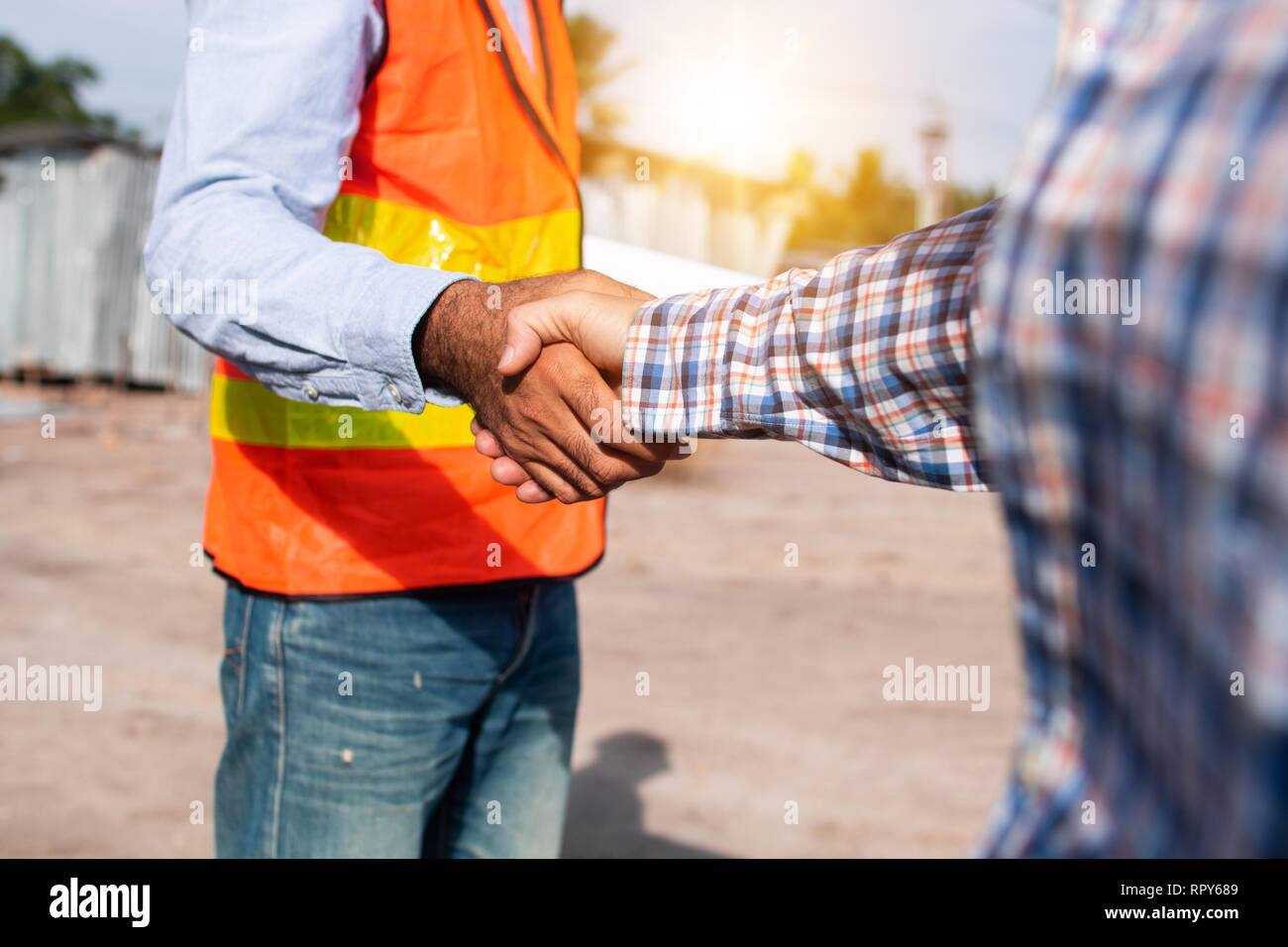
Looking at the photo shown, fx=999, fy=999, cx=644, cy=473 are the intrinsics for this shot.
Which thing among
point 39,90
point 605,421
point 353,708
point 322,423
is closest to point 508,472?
point 605,421

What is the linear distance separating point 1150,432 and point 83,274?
16424 millimetres

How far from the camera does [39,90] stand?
31156 mm

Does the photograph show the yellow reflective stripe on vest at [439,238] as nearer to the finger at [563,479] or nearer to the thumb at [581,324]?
the thumb at [581,324]

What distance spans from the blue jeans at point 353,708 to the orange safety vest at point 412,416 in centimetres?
6

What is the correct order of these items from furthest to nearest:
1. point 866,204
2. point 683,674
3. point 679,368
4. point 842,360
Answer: point 866,204 → point 683,674 → point 679,368 → point 842,360

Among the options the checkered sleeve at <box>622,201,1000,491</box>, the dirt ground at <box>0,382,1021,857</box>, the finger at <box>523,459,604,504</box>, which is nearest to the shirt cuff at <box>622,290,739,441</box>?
the checkered sleeve at <box>622,201,1000,491</box>

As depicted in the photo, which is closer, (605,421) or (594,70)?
(605,421)

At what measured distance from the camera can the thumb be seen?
138 centimetres

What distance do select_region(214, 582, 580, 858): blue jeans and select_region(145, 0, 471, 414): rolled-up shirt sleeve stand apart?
15.2 inches

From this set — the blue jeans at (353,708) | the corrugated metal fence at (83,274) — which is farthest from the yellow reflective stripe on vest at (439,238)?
the corrugated metal fence at (83,274)

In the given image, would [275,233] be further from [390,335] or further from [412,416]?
[412,416]

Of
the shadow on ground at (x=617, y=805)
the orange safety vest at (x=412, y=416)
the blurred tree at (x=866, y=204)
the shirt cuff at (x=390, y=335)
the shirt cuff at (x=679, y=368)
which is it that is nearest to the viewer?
the shirt cuff at (x=390, y=335)

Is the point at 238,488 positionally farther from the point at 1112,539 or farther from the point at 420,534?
the point at 1112,539

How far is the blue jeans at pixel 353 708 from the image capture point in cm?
154
